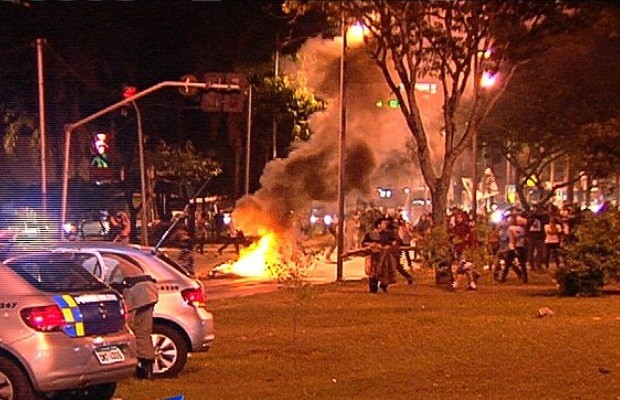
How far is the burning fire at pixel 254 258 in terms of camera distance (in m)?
29.8

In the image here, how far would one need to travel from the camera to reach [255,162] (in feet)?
145

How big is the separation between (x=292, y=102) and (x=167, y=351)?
28.7 meters

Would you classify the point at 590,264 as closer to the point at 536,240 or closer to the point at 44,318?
the point at 536,240

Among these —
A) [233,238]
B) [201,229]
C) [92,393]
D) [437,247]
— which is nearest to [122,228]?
[437,247]

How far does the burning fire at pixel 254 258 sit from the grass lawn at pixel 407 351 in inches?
360

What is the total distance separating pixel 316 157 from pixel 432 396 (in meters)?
27.3

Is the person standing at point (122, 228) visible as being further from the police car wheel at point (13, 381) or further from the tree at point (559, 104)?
the police car wheel at point (13, 381)

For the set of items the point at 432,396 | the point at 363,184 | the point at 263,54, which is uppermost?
the point at 263,54

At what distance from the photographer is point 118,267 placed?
11203 millimetres

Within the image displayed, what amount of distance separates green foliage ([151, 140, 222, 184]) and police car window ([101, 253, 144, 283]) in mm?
28987

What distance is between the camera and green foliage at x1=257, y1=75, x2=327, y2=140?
38875 millimetres

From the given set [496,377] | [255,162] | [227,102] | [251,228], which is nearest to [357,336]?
[496,377]

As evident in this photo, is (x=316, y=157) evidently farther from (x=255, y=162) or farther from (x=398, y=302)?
(x=398, y=302)

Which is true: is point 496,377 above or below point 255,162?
below
